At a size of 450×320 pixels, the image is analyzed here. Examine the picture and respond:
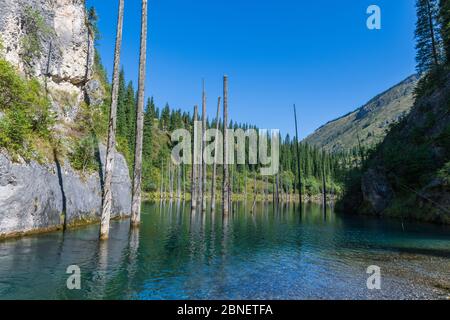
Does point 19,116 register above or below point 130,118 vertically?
below

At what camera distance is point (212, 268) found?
11.4 metres

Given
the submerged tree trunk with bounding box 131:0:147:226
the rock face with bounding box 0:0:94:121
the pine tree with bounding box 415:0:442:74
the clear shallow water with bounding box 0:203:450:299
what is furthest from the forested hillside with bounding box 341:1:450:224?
the rock face with bounding box 0:0:94:121

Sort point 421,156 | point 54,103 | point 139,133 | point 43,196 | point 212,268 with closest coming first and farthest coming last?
1. point 212,268
2. point 43,196
3. point 139,133
4. point 54,103
5. point 421,156

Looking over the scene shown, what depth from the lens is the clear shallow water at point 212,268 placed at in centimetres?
845

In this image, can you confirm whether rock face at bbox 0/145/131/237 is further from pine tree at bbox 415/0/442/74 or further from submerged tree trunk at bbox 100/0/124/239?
pine tree at bbox 415/0/442/74

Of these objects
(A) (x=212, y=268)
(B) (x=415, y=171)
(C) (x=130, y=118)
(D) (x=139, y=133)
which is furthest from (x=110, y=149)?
(C) (x=130, y=118)

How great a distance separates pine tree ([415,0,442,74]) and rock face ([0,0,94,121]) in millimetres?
54866

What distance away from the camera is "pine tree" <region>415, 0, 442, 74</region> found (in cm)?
5199

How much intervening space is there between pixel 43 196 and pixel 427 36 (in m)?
64.1

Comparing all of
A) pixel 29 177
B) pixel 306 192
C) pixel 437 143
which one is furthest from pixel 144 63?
pixel 306 192

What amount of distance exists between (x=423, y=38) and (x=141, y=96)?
56443 mm

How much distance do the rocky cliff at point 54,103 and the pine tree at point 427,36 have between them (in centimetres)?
5481

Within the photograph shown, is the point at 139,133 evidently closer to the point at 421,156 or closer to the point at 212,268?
the point at 212,268

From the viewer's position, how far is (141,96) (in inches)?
827
